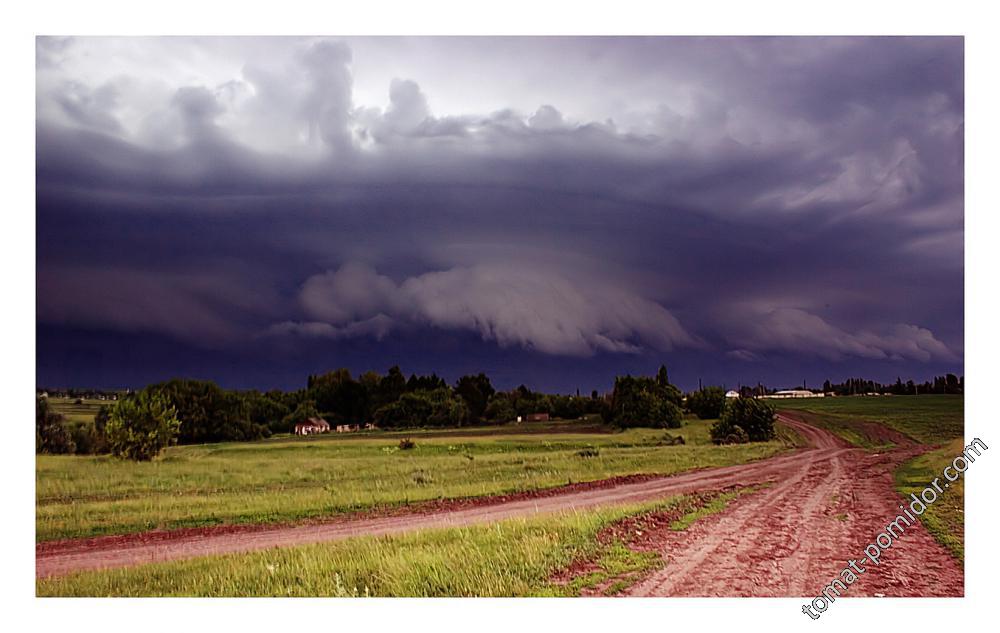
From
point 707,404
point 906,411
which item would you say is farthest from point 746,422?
point 906,411

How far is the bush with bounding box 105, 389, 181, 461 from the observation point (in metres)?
8.07

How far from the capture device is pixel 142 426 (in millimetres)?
8203

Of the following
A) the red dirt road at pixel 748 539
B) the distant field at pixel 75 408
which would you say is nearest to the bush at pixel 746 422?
the red dirt road at pixel 748 539

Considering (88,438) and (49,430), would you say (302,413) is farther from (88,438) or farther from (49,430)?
(49,430)

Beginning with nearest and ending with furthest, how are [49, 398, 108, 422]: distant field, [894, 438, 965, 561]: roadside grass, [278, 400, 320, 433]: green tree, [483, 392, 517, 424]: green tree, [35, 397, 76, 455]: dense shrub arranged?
1. [894, 438, 965, 561]: roadside grass
2. [35, 397, 76, 455]: dense shrub
3. [49, 398, 108, 422]: distant field
4. [278, 400, 320, 433]: green tree
5. [483, 392, 517, 424]: green tree

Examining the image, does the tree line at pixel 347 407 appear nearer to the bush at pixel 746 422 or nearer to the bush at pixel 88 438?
the bush at pixel 88 438

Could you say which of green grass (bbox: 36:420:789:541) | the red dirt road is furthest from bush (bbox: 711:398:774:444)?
the red dirt road

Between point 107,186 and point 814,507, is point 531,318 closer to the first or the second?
point 814,507

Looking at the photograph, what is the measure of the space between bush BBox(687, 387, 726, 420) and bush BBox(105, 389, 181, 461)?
6484 millimetres

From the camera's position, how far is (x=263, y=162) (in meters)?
8.04

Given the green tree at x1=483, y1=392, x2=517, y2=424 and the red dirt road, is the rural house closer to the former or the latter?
the red dirt road

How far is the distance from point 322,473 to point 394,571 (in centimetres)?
229

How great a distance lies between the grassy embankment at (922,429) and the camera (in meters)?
7.26

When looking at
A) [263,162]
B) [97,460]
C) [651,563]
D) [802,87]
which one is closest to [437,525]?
[651,563]
